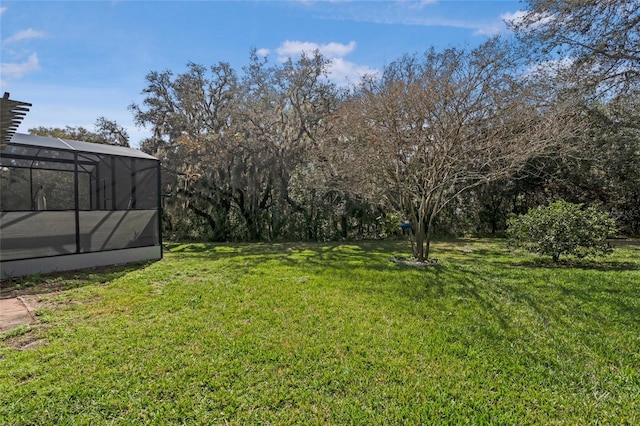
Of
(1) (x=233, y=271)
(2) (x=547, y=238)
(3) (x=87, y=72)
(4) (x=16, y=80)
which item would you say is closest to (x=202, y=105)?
(3) (x=87, y=72)

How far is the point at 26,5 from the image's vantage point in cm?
460

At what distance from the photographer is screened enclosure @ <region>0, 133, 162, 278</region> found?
18.4ft

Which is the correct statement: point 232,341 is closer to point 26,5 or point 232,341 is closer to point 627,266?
point 26,5

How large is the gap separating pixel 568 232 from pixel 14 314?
8.06 m

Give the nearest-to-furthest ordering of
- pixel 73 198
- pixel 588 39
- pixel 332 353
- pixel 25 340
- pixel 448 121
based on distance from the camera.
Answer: pixel 332 353 < pixel 25 340 < pixel 448 121 < pixel 73 198 < pixel 588 39

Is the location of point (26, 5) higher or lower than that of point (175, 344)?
higher

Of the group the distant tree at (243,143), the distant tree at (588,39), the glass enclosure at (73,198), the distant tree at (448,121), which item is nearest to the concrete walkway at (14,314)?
the glass enclosure at (73,198)

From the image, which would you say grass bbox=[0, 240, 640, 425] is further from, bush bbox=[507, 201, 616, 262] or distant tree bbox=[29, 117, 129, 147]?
distant tree bbox=[29, 117, 129, 147]

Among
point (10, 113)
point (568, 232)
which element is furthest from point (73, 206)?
→ point (568, 232)

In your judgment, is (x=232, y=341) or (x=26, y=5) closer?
(x=232, y=341)

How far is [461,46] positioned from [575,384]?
5.96 m

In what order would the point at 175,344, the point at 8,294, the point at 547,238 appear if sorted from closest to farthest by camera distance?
the point at 175,344
the point at 8,294
the point at 547,238

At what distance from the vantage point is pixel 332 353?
8.54 ft

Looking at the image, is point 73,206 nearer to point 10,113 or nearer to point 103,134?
point 10,113
